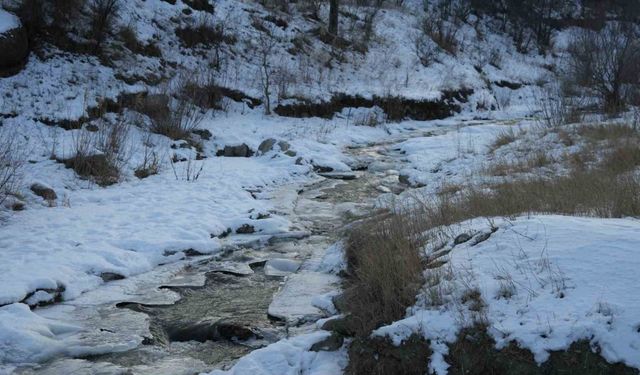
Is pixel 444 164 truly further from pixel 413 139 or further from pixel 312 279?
pixel 312 279

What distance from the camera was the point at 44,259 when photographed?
566 cm

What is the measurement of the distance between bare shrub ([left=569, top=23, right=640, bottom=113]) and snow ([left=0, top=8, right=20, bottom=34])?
12104 mm

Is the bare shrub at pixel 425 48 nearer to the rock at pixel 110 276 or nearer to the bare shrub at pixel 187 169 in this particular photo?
the bare shrub at pixel 187 169

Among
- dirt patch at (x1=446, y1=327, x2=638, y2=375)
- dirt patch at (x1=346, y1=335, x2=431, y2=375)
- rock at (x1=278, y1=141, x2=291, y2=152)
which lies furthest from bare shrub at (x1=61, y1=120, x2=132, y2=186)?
dirt patch at (x1=446, y1=327, x2=638, y2=375)

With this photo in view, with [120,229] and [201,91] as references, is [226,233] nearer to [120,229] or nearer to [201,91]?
Result: [120,229]

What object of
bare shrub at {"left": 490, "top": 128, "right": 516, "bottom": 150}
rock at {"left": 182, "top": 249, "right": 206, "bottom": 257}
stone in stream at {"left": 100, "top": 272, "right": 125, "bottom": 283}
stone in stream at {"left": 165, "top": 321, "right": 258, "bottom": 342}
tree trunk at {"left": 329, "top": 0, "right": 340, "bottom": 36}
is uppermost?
tree trunk at {"left": 329, "top": 0, "right": 340, "bottom": 36}

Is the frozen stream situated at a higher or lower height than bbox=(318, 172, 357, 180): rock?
lower

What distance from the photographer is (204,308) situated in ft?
16.8

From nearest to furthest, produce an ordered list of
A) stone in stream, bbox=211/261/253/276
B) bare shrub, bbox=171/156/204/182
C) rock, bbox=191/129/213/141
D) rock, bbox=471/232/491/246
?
1. rock, bbox=471/232/491/246
2. stone in stream, bbox=211/261/253/276
3. bare shrub, bbox=171/156/204/182
4. rock, bbox=191/129/213/141

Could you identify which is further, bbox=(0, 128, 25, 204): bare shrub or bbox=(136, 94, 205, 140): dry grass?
bbox=(136, 94, 205, 140): dry grass

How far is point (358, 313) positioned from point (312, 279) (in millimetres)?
1675

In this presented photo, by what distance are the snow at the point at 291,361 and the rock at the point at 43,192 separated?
4.89m

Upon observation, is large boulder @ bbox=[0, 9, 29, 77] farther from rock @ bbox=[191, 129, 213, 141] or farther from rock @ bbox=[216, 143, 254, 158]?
rock @ bbox=[216, 143, 254, 158]

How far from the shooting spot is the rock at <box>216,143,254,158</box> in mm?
11852
